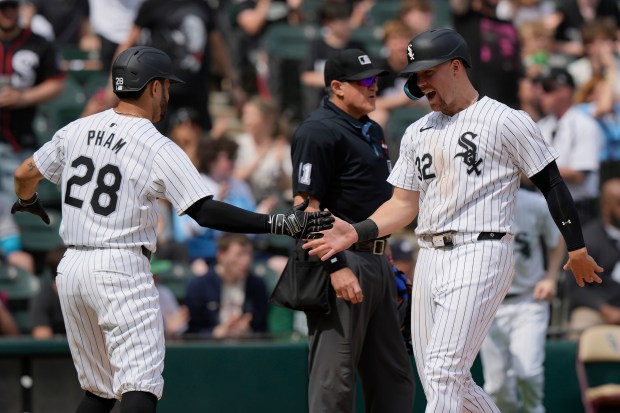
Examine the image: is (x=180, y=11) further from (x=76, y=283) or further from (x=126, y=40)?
(x=76, y=283)

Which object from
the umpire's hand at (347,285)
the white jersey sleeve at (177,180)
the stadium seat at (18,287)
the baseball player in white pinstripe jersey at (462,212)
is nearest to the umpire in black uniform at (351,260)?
the umpire's hand at (347,285)

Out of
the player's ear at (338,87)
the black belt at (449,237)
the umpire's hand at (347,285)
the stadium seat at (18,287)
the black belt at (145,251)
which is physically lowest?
the stadium seat at (18,287)

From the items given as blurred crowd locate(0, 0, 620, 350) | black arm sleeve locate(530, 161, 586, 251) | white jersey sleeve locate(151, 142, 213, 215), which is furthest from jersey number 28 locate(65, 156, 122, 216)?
blurred crowd locate(0, 0, 620, 350)

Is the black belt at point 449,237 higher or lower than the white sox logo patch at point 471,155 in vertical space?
lower

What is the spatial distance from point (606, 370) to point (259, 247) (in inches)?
123

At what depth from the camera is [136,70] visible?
5.07 metres

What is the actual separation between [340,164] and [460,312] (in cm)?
114

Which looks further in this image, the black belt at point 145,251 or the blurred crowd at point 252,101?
the blurred crowd at point 252,101

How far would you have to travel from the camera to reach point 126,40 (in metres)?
10.0

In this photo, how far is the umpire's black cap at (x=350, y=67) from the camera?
5.77 metres

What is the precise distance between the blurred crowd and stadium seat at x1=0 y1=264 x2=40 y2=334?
0.15ft

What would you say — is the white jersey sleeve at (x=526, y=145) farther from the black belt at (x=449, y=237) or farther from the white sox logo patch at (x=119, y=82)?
the white sox logo patch at (x=119, y=82)

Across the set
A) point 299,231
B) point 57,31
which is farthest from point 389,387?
point 57,31

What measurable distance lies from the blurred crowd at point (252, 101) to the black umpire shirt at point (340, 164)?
1.90 meters
